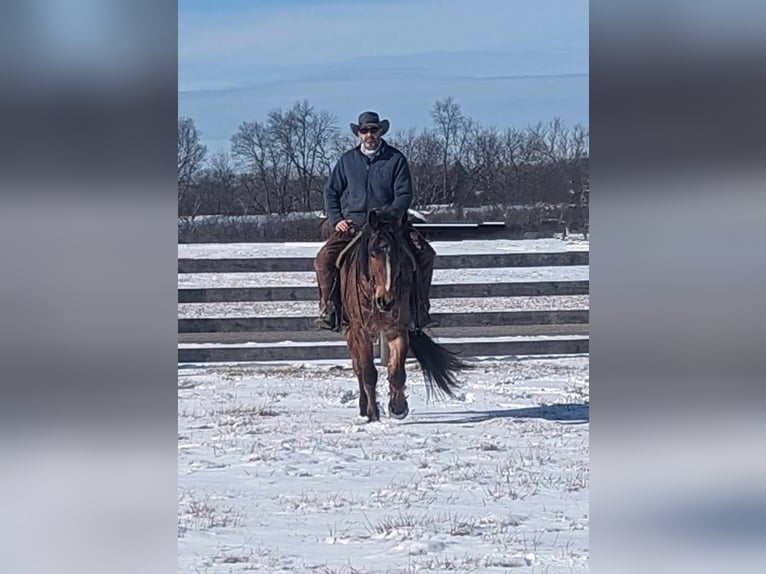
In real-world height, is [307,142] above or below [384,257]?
above

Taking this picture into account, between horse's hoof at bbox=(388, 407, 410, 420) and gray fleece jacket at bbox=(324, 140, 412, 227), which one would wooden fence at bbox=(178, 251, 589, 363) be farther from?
gray fleece jacket at bbox=(324, 140, 412, 227)

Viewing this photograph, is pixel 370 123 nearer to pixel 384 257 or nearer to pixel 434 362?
pixel 384 257

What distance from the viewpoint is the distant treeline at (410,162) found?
4496 mm

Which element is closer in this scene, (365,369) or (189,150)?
(365,369)

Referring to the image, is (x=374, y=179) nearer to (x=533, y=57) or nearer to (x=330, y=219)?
(x=330, y=219)

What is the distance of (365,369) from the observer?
4.29m

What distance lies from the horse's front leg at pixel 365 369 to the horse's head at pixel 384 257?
199 millimetres

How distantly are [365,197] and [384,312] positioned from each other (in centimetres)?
39

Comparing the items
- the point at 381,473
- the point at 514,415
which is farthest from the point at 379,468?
the point at 514,415

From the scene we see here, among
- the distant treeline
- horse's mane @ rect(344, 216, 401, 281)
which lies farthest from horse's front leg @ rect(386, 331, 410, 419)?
the distant treeline

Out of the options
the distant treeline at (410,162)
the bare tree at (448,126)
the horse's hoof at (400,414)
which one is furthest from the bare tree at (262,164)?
the horse's hoof at (400,414)
